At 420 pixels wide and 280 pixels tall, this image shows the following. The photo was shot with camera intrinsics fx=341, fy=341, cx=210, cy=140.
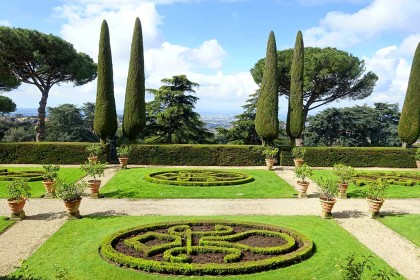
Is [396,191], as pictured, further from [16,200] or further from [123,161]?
[16,200]

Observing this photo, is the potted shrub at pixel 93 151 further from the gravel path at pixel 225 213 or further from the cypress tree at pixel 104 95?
the gravel path at pixel 225 213

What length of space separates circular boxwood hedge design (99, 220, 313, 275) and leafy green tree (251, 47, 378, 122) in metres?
25.0

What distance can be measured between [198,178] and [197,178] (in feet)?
0.18

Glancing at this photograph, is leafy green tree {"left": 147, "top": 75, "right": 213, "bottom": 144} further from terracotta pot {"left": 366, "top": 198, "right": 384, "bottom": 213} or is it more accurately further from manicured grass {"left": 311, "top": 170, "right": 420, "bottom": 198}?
terracotta pot {"left": 366, "top": 198, "right": 384, "bottom": 213}

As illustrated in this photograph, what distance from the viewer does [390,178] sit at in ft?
62.7

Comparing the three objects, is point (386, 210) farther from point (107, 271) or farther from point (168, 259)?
point (107, 271)

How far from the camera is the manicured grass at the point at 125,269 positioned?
7535 mm

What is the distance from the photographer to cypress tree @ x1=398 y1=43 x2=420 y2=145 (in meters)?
25.5

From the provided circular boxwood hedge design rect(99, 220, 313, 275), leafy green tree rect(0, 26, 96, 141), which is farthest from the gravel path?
leafy green tree rect(0, 26, 96, 141)

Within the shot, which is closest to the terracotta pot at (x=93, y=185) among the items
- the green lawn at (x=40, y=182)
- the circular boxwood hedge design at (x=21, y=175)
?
the green lawn at (x=40, y=182)

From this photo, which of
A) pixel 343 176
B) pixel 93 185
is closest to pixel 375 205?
pixel 343 176

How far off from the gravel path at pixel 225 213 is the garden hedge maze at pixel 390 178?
3.02 meters

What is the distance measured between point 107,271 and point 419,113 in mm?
25860

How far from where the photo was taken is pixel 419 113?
2555 centimetres
